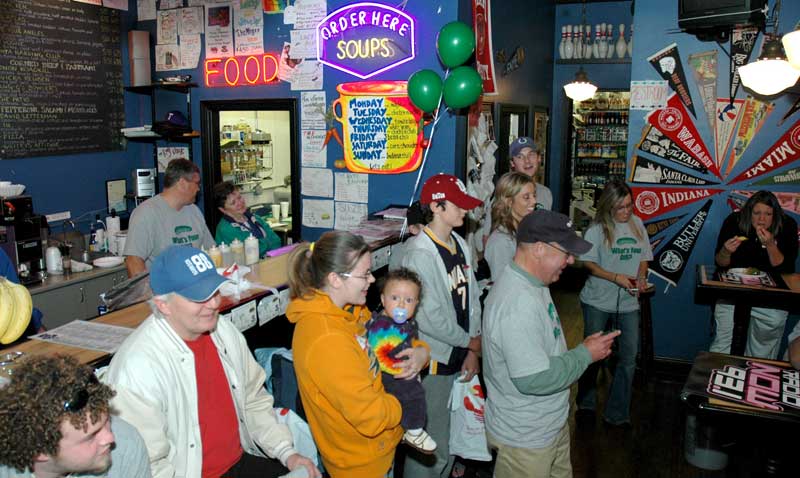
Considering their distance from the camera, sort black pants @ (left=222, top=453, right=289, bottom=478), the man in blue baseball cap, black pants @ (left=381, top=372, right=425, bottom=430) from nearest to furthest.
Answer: the man in blue baseball cap, black pants @ (left=222, top=453, right=289, bottom=478), black pants @ (left=381, top=372, right=425, bottom=430)

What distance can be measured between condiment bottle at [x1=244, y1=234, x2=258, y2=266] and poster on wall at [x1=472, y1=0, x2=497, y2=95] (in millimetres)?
2779

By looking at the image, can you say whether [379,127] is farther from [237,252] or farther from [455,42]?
[237,252]

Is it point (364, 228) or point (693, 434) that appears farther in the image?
point (364, 228)

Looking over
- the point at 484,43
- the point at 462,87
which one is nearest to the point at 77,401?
the point at 462,87

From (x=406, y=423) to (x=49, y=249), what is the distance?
3.83 meters

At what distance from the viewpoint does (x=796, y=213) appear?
4.98 m

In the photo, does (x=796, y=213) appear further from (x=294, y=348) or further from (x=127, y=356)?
(x=127, y=356)

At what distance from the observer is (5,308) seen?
211 centimetres

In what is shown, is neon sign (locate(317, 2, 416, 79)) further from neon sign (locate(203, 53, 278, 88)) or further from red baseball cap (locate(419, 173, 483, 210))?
red baseball cap (locate(419, 173, 483, 210))

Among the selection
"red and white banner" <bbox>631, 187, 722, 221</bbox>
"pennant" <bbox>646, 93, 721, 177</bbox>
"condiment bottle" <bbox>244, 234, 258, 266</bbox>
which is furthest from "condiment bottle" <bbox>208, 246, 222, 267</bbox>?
"pennant" <bbox>646, 93, 721, 177</bbox>

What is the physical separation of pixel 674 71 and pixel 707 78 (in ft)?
0.87

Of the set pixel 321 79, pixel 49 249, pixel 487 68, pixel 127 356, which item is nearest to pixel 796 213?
pixel 487 68

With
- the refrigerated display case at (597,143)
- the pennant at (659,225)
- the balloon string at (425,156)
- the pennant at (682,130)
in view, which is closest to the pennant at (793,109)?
the pennant at (682,130)

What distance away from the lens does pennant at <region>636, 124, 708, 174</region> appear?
526 centimetres
